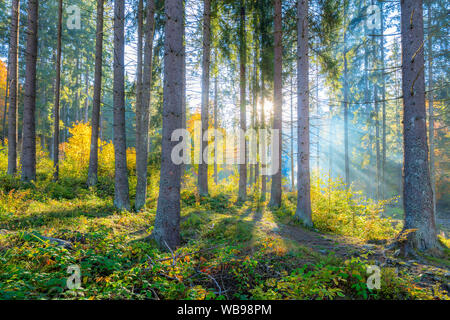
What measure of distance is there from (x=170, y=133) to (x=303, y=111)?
5212 mm

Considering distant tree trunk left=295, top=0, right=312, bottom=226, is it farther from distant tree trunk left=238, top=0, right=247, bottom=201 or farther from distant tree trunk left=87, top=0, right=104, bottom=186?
distant tree trunk left=87, top=0, right=104, bottom=186

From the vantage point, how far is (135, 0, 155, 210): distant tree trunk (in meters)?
7.85

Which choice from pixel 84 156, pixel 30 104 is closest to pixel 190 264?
pixel 30 104

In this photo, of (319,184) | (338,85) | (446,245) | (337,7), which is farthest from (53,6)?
(446,245)

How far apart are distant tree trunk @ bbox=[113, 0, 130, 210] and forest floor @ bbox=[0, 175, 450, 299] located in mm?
1198

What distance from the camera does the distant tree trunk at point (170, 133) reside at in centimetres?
474

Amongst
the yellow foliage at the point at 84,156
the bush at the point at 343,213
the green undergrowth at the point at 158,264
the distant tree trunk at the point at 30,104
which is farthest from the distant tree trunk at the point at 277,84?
the distant tree trunk at the point at 30,104

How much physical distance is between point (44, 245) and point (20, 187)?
239 inches

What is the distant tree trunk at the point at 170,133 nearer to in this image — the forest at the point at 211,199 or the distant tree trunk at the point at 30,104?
the forest at the point at 211,199

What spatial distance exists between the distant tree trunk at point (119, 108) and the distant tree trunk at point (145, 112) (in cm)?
58

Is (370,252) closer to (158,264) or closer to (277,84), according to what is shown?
(158,264)

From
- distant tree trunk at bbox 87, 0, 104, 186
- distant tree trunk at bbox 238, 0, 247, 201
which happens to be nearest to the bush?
distant tree trunk at bbox 238, 0, 247, 201

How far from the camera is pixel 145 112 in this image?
8.10 meters
